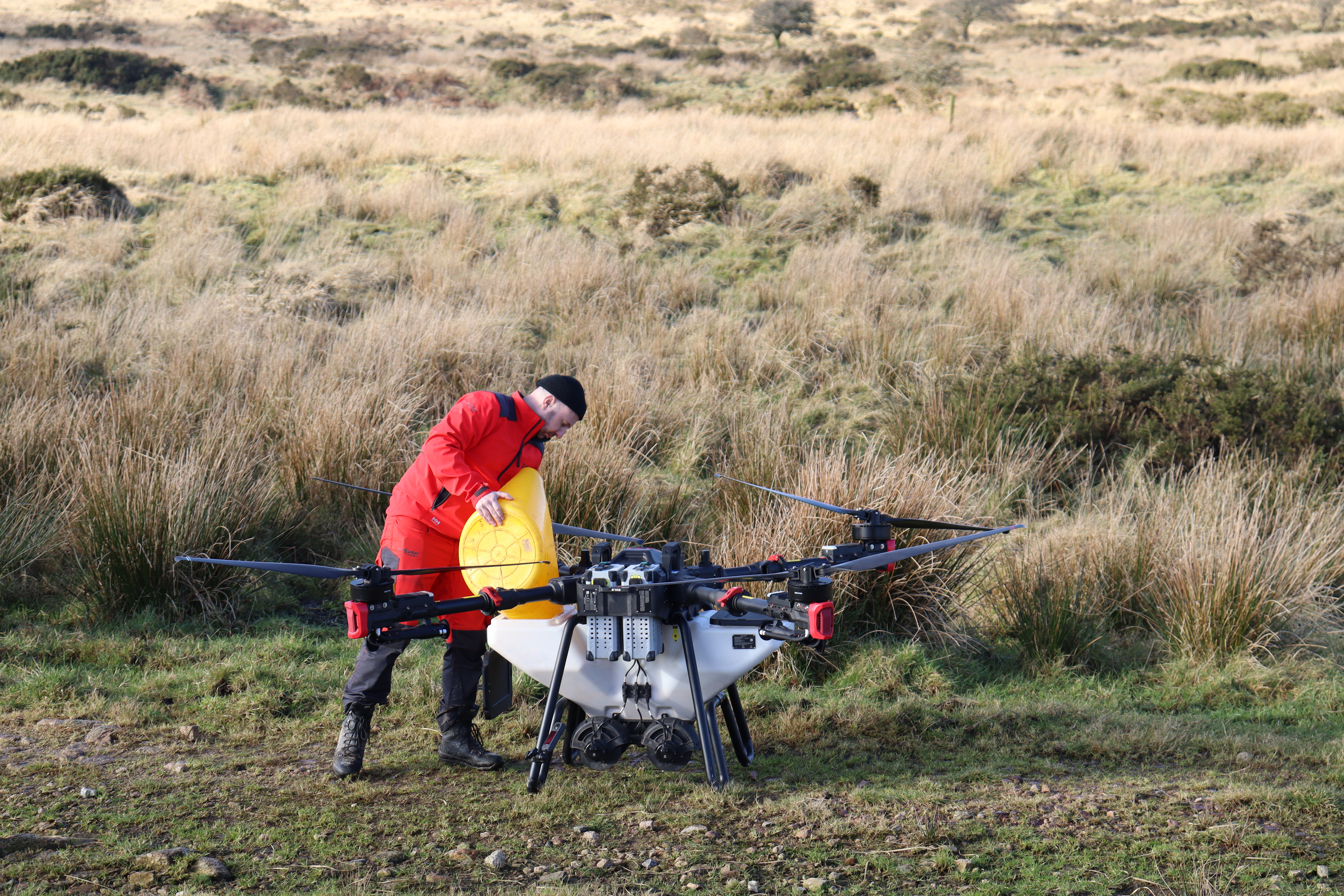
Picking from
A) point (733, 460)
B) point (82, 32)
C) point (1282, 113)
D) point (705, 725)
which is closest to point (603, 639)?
point (705, 725)

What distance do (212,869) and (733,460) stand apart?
4.95 m

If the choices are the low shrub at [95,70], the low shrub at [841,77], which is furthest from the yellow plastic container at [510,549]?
the low shrub at [95,70]

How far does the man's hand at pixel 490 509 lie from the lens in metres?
3.96

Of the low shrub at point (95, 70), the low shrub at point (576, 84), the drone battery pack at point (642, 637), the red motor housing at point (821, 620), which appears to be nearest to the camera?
the red motor housing at point (821, 620)

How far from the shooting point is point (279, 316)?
9.77 metres

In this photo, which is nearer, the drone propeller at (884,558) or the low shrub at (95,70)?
the drone propeller at (884,558)

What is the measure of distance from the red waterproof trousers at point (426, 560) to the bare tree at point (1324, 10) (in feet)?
154

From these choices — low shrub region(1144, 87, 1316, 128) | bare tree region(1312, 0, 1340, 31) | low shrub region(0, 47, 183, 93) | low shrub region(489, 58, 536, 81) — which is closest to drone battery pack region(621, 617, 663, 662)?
low shrub region(1144, 87, 1316, 128)

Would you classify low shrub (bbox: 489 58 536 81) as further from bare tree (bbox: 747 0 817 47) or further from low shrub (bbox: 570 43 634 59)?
bare tree (bbox: 747 0 817 47)

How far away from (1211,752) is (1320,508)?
8.62 feet

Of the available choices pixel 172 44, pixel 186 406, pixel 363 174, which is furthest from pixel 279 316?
pixel 172 44

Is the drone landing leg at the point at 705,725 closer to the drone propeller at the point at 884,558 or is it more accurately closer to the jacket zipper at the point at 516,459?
the drone propeller at the point at 884,558

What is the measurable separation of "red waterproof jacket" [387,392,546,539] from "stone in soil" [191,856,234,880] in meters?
1.34

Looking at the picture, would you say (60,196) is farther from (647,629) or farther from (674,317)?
(647,629)
